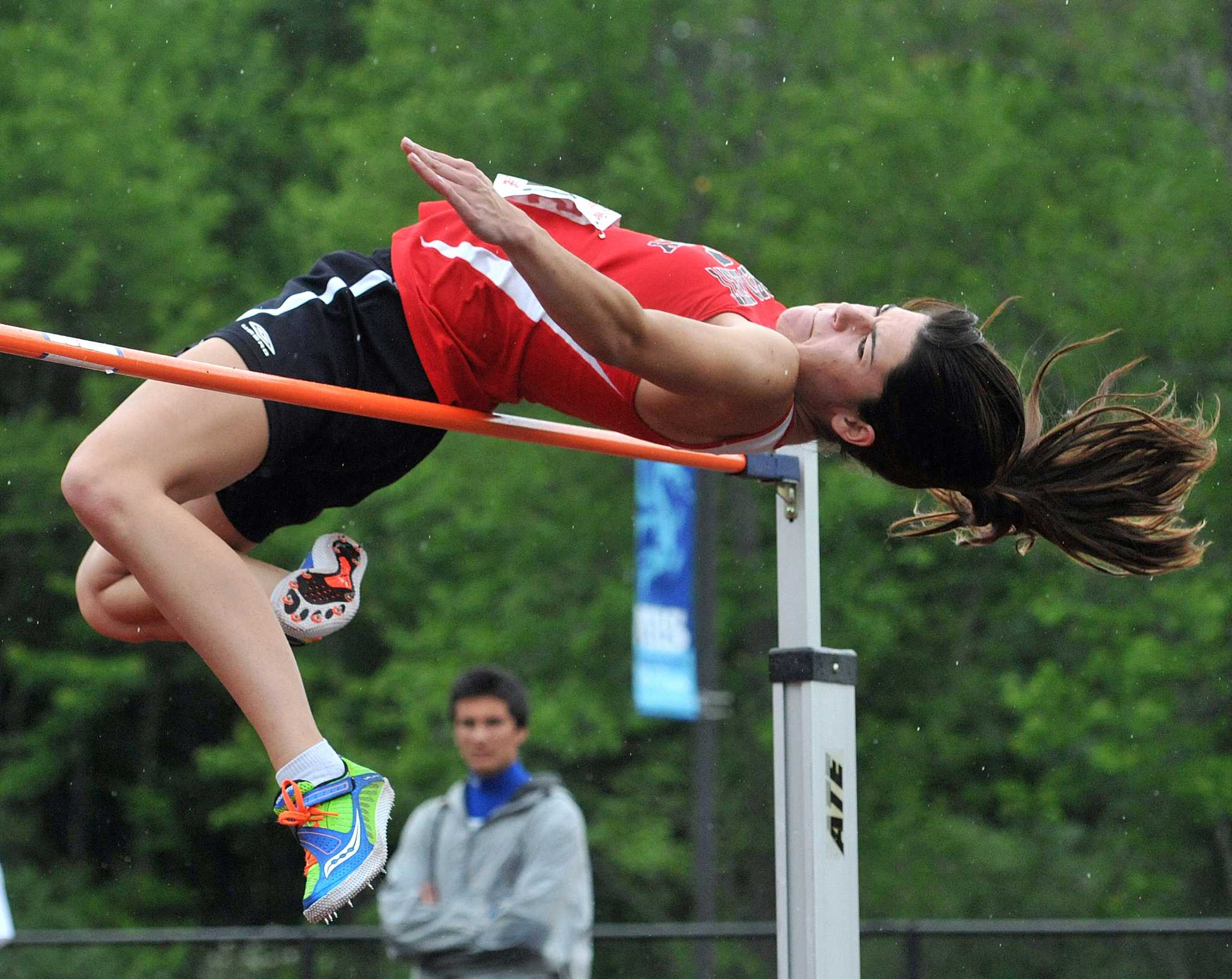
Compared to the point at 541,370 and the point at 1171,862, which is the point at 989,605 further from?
the point at 541,370

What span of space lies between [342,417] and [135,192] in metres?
10.5

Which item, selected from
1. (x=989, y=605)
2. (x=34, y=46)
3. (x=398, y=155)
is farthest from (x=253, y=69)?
(x=989, y=605)

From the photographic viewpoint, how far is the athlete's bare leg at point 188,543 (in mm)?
2346

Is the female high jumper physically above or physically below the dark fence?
above

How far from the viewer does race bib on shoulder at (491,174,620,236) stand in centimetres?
259

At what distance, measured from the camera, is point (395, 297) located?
2.67 metres

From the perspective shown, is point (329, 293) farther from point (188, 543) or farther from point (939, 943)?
point (939, 943)

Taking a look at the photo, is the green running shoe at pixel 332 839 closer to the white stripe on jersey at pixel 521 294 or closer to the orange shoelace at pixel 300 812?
the orange shoelace at pixel 300 812

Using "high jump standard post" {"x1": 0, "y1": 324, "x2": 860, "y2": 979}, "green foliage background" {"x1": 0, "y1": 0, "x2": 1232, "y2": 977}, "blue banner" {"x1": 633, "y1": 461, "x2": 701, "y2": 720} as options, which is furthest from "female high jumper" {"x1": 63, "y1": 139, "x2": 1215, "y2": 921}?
"green foliage background" {"x1": 0, "y1": 0, "x2": 1232, "y2": 977}

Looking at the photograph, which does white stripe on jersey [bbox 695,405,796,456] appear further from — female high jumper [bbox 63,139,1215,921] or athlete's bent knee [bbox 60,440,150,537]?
athlete's bent knee [bbox 60,440,150,537]

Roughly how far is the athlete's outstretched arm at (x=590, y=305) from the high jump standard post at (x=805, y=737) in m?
0.56

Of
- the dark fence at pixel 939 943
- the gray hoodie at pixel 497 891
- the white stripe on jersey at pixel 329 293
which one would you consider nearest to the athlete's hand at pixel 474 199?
the white stripe on jersey at pixel 329 293

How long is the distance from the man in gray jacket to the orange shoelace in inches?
63.1

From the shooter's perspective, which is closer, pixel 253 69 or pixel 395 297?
pixel 395 297
